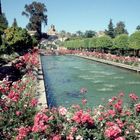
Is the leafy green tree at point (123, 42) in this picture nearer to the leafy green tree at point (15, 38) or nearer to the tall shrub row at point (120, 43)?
the tall shrub row at point (120, 43)

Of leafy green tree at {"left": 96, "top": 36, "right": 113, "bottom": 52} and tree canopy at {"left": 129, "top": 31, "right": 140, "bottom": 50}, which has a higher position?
tree canopy at {"left": 129, "top": 31, "right": 140, "bottom": 50}

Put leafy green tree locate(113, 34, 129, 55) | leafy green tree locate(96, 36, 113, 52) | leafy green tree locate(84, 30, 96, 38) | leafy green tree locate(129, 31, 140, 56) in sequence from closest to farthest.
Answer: leafy green tree locate(129, 31, 140, 56)
leafy green tree locate(113, 34, 129, 55)
leafy green tree locate(96, 36, 113, 52)
leafy green tree locate(84, 30, 96, 38)

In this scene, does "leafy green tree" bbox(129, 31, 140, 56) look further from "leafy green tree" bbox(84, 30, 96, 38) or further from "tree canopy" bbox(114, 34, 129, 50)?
"leafy green tree" bbox(84, 30, 96, 38)

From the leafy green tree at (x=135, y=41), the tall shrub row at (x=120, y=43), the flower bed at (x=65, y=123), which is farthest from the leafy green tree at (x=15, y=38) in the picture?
the flower bed at (x=65, y=123)

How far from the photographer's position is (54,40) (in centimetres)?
14838

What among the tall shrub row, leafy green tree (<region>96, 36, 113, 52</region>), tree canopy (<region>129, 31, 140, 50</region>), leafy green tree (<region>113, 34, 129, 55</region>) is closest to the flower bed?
tree canopy (<region>129, 31, 140, 50</region>)

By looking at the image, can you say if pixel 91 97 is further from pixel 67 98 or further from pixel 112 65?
pixel 112 65

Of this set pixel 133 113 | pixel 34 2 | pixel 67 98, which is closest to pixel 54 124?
pixel 133 113

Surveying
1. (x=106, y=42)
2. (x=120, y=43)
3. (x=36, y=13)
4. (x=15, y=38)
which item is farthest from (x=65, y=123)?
(x=36, y=13)

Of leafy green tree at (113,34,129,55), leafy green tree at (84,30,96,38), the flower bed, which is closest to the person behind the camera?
the flower bed

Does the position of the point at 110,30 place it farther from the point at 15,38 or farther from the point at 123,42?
the point at 15,38

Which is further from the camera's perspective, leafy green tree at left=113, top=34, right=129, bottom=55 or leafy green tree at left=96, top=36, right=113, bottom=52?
leafy green tree at left=96, top=36, right=113, bottom=52

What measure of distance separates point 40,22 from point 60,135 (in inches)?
4360

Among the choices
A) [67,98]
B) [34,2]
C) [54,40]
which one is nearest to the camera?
[67,98]
